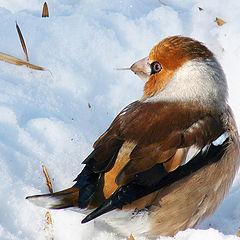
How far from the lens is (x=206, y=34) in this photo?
211 inches

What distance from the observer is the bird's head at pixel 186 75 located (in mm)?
3582

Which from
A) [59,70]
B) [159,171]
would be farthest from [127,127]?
[59,70]

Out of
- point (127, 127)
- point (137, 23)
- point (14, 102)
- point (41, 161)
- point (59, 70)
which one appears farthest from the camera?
point (137, 23)

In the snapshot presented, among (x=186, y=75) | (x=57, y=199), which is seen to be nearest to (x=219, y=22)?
(x=186, y=75)

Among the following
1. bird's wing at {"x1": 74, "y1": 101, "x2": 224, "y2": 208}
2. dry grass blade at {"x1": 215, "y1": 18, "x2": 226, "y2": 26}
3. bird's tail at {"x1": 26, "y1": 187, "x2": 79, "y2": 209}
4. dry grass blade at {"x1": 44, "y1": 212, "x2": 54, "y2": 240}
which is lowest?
dry grass blade at {"x1": 44, "y1": 212, "x2": 54, "y2": 240}

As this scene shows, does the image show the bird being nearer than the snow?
Yes

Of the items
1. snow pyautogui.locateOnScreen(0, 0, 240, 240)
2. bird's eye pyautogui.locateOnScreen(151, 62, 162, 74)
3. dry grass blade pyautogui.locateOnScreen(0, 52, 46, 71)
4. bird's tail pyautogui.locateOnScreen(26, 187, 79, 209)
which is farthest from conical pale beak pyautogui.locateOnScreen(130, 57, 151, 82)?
bird's tail pyautogui.locateOnScreen(26, 187, 79, 209)

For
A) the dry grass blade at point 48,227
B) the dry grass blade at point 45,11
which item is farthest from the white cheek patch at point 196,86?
the dry grass blade at point 45,11

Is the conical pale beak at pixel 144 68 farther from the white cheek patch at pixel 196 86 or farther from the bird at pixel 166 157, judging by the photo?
the white cheek patch at pixel 196 86

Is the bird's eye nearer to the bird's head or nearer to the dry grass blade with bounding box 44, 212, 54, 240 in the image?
the bird's head

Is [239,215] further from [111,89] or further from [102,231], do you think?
[111,89]

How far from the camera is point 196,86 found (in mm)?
3586

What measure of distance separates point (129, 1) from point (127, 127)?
2.30m

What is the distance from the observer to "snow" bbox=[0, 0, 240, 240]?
11.1 ft
